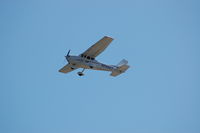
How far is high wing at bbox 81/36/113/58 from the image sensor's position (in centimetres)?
3616

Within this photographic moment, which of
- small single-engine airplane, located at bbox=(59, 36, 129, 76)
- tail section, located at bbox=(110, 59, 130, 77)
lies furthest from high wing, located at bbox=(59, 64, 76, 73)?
tail section, located at bbox=(110, 59, 130, 77)

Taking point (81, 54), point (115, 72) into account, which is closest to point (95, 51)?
point (81, 54)

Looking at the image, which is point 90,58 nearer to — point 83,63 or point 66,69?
point 83,63

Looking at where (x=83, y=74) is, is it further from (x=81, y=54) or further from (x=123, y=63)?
(x=123, y=63)

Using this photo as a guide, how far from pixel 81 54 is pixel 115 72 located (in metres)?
4.49

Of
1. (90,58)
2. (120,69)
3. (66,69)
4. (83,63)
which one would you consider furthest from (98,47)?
(66,69)

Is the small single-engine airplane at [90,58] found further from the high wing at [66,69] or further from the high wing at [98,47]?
the high wing at [66,69]

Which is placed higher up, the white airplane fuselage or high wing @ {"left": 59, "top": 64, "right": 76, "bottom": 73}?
high wing @ {"left": 59, "top": 64, "right": 76, "bottom": 73}

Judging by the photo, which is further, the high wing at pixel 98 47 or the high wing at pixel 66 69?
the high wing at pixel 66 69

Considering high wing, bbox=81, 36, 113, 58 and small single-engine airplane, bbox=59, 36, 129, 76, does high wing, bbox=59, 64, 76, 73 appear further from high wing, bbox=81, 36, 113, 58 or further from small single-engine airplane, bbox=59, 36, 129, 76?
high wing, bbox=81, 36, 113, 58

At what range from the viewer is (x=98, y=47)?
37031mm

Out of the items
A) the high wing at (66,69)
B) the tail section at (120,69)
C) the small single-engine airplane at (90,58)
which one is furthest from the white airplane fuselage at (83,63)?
the tail section at (120,69)

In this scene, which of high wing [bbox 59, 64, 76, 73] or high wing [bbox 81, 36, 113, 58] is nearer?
high wing [bbox 81, 36, 113, 58]

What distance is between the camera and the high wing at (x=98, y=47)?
36.2 metres
